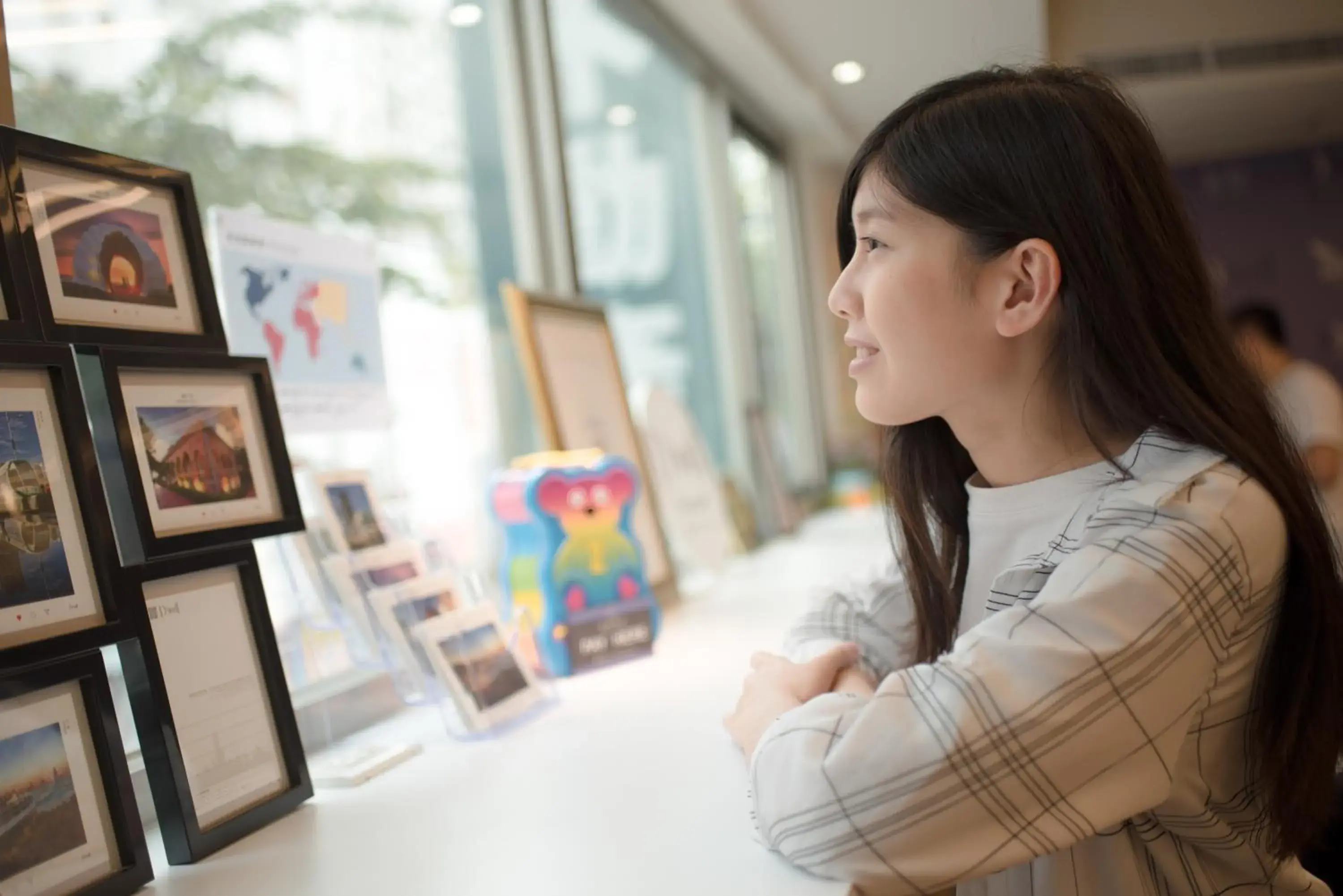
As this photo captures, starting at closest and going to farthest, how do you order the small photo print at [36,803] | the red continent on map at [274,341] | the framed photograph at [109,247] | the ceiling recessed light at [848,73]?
1. the small photo print at [36,803]
2. the framed photograph at [109,247]
3. the red continent on map at [274,341]
4. the ceiling recessed light at [848,73]

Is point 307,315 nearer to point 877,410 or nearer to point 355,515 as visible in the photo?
point 355,515

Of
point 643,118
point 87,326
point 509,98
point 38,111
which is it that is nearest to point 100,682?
point 87,326

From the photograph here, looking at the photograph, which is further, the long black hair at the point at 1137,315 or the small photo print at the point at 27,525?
the long black hair at the point at 1137,315

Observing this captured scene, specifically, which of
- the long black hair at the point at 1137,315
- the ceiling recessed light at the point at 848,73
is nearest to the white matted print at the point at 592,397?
the long black hair at the point at 1137,315

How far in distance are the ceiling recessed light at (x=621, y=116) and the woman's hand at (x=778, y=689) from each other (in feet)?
6.65

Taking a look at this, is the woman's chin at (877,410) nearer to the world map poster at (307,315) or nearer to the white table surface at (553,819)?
the white table surface at (553,819)

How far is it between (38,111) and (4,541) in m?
0.54

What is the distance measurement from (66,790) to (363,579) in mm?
448

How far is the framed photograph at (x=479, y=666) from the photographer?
117 centimetres

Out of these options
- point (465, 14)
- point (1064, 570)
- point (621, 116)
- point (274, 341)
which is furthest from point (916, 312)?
point (621, 116)

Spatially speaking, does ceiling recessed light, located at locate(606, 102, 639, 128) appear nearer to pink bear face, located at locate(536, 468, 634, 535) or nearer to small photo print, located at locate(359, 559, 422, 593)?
pink bear face, located at locate(536, 468, 634, 535)

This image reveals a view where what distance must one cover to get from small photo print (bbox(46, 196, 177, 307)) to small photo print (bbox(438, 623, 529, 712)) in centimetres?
46

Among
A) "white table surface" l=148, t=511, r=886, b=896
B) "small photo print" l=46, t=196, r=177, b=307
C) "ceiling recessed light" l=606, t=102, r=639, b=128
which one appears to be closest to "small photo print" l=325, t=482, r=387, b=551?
"white table surface" l=148, t=511, r=886, b=896

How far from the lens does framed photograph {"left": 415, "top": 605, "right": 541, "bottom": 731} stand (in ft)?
3.82
